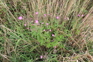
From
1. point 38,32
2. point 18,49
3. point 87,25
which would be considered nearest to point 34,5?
point 38,32

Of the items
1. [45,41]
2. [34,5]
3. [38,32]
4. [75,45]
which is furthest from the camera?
[75,45]

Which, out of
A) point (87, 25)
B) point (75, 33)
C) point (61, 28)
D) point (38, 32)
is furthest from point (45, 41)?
point (87, 25)

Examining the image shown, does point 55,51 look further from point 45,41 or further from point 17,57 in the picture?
point 17,57

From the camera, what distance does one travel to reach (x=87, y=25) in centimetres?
141

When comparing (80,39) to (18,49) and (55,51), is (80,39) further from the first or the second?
(18,49)

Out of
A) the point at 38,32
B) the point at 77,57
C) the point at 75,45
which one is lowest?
the point at 77,57

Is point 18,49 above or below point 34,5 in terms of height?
below

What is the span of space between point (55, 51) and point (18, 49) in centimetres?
43

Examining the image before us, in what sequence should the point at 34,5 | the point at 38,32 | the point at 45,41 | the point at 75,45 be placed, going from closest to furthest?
the point at 38,32 < the point at 45,41 < the point at 34,5 < the point at 75,45

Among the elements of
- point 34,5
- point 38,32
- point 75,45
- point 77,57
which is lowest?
point 77,57

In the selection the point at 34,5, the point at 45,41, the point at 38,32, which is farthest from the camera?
the point at 34,5

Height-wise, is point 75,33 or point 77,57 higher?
point 75,33

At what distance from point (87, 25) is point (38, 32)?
25.7 inches

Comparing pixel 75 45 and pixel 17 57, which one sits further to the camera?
pixel 75 45
